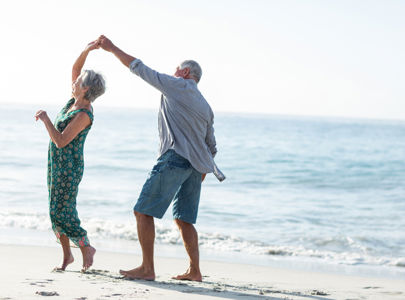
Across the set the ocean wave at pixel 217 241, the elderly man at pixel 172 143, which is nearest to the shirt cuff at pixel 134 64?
the elderly man at pixel 172 143

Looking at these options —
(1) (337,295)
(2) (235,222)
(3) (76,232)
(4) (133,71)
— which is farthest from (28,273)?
(2) (235,222)

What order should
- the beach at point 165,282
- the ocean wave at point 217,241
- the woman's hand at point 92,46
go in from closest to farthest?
the beach at point 165,282 → the woman's hand at point 92,46 → the ocean wave at point 217,241

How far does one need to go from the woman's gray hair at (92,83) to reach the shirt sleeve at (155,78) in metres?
0.25

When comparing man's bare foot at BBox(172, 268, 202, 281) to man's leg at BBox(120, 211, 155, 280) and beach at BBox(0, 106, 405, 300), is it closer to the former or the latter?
beach at BBox(0, 106, 405, 300)

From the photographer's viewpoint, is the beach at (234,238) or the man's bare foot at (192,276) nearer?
the beach at (234,238)

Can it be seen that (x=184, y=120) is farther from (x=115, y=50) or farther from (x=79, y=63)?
(x=79, y=63)

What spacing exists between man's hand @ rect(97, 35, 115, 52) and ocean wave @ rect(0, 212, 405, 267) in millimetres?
4264

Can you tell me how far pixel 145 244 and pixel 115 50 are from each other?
1.37 metres

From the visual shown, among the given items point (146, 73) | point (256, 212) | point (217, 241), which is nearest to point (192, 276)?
point (146, 73)

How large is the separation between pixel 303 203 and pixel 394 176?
9.23m

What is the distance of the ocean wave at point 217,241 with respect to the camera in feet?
26.6

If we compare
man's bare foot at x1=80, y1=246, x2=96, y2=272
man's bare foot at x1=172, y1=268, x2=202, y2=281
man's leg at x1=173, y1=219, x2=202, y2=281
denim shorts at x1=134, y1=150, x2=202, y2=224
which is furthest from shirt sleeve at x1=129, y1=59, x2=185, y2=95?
man's bare foot at x1=172, y1=268, x2=202, y2=281

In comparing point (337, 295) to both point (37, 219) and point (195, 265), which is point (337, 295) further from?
point (37, 219)

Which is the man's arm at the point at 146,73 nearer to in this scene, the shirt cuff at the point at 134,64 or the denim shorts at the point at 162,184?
the shirt cuff at the point at 134,64
